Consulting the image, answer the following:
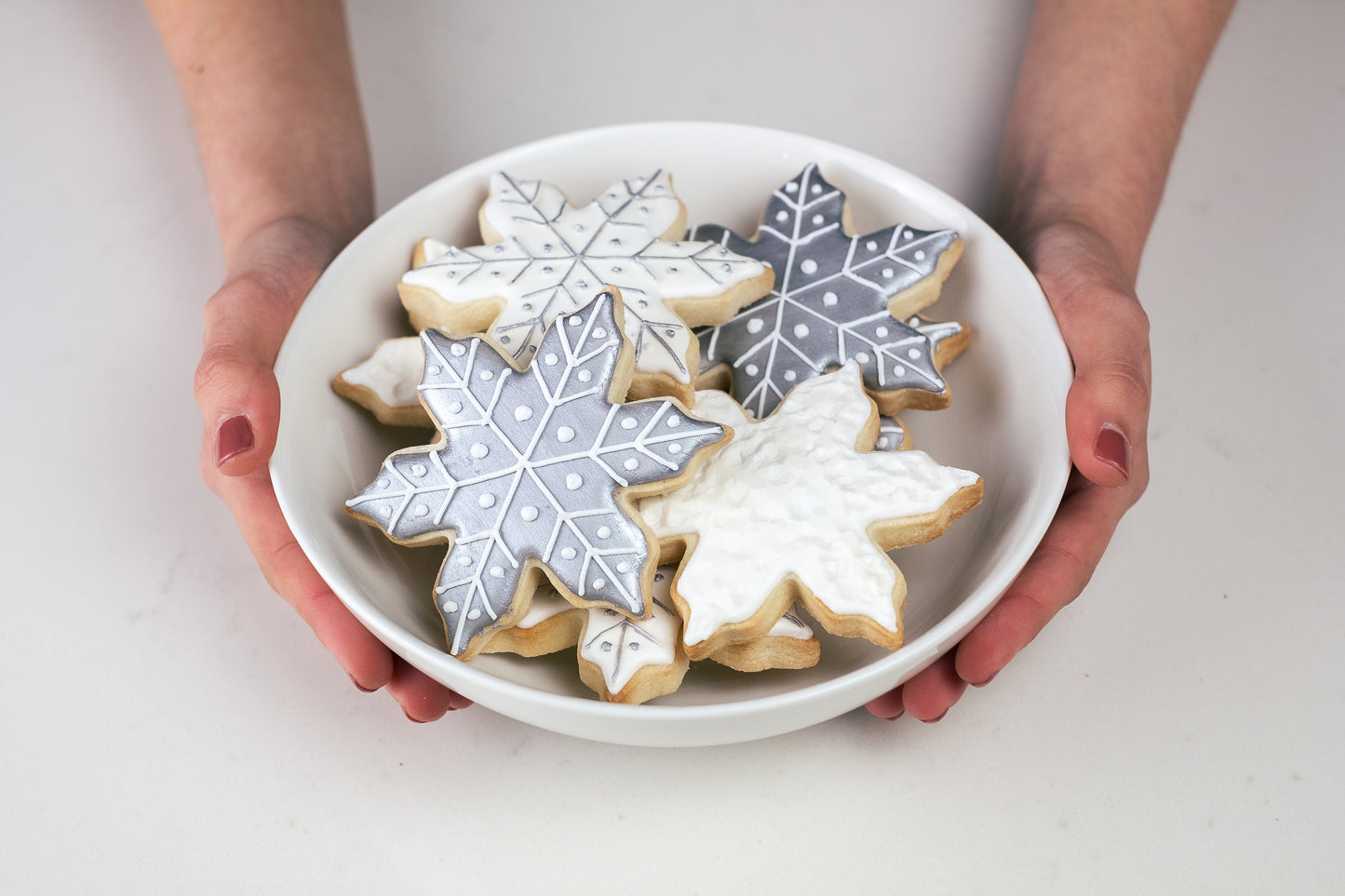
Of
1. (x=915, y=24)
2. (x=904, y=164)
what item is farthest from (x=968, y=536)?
(x=915, y=24)

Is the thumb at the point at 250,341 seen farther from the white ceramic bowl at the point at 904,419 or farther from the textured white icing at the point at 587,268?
the textured white icing at the point at 587,268

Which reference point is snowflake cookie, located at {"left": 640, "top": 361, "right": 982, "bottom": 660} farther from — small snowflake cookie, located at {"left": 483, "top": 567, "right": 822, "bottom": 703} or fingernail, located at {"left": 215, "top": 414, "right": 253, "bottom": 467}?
fingernail, located at {"left": 215, "top": 414, "right": 253, "bottom": 467}

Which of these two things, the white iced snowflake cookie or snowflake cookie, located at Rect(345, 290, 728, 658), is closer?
snowflake cookie, located at Rect(345, 290, 728, 658)

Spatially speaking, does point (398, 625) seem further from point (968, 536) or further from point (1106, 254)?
point (1106, 254)

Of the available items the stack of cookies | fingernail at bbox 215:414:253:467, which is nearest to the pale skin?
fingernail at bbox 215:414:253:467

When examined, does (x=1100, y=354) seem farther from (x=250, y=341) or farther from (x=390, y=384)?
(x=250, y=341)

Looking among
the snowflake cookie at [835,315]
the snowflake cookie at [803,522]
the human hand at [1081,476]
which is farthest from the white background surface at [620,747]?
the snowflake cookie at [835,315]

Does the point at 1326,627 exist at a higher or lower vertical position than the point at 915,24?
lower

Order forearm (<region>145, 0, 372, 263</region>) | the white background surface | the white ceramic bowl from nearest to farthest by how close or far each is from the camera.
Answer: the white ceramic bowl, the white background surface, forearm (<region>145, 0, 372, 263</region>)
